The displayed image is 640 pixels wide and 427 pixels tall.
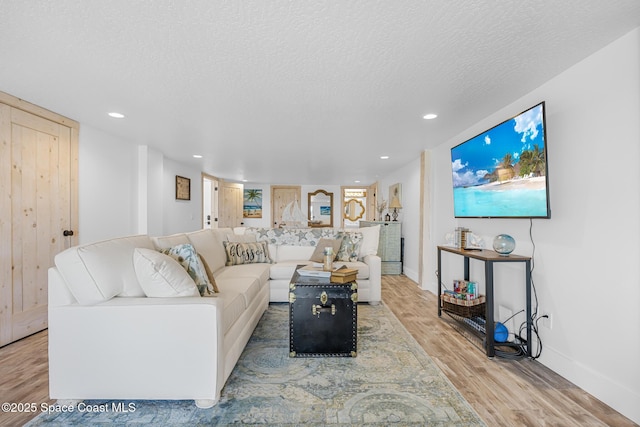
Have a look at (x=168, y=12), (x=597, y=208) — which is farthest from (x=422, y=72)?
(x=168, y=12)

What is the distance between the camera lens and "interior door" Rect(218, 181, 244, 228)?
8164mm

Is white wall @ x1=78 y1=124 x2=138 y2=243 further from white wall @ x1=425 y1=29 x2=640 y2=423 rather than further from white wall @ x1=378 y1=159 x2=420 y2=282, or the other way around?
white wall @ x1=425 y1=29 x2=640 y2=423

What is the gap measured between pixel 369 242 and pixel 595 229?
257 centimetres

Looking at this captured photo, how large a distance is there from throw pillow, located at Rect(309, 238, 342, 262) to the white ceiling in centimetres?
156

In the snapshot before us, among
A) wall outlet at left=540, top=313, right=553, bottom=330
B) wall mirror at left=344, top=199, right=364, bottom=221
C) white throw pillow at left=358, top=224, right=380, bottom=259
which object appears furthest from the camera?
wall mirror at left=344, top=199, right=364, bottom=221

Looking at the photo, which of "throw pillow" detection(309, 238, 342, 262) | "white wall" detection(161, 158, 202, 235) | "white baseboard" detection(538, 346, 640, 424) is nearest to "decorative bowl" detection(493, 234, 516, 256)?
"white baseboard" detection(538, 346, 640, 424)

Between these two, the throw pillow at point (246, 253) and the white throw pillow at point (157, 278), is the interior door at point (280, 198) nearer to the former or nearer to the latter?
the throw pillow at point (246, 253)

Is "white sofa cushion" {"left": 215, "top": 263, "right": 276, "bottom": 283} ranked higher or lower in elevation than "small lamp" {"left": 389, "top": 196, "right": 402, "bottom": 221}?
lower

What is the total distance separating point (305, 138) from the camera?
3.86 metres

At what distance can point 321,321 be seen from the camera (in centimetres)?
235

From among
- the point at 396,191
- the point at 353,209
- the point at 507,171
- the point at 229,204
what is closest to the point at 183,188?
the point at 229,204

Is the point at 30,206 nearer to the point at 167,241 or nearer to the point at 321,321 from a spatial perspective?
the point at 167,241

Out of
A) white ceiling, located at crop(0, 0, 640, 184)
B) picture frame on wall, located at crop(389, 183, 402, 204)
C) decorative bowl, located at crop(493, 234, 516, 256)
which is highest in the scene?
white ceiling, located at crop(0, 0, 640, 184)

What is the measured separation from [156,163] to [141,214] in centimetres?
87
